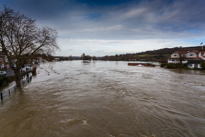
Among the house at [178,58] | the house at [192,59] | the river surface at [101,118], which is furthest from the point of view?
the house at [178,58]

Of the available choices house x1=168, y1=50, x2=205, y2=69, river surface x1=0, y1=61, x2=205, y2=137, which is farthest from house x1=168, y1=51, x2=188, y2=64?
river surface x1=0, y1=61, x2=205, y2=137

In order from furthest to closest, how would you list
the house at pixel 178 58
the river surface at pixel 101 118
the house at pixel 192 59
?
the house at pixel 178 58, the house at pixel 192 59, the river surface at pixel 101 118

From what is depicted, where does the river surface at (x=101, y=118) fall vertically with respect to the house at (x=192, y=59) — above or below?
below

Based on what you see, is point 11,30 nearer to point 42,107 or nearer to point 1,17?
point 1,17

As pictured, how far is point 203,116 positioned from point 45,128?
8.77 metres

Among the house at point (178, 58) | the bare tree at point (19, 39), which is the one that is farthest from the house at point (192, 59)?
the bare tree at point (19, 39)

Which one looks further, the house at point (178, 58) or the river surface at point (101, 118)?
the house at point (178, 58)

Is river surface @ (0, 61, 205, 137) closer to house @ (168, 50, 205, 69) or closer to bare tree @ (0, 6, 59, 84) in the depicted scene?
bare tree @ (0, 6, 59, 84)

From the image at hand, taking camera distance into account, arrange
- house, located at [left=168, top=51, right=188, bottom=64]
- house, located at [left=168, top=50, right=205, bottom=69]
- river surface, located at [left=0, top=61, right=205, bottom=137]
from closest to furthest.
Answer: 1. river surface, located at [left=0, top=61, right=205, bottom=137]
2. house, located at [left=168, top=50, right=205, bottom=69]
3. house, located at [left=168, top=51, right=188, bottom=64]

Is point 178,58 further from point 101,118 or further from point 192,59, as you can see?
point 101,118


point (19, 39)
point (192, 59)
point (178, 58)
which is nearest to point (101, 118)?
point (19, 39)

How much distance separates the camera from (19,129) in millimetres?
4930

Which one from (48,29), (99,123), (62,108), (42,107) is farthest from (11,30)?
(99,123)

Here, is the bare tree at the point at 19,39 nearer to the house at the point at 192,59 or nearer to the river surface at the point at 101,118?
the river surface at the point at 101,118
